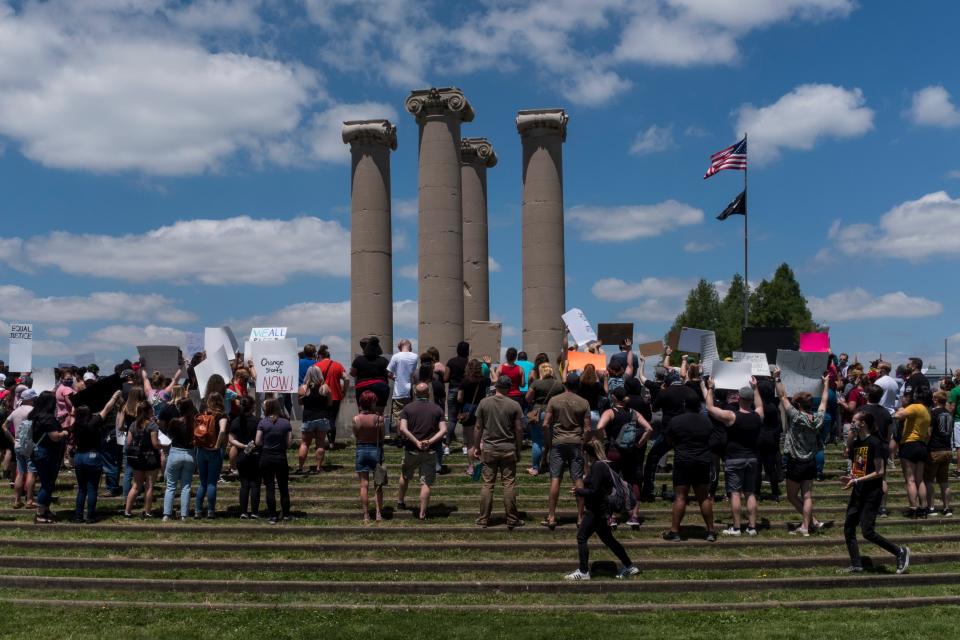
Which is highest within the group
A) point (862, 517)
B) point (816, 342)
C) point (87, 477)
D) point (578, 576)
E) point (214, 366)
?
point (816, 342)

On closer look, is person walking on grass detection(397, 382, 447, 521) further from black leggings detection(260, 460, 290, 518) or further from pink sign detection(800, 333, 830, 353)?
pink sign detection(800, 333, 830, 353)

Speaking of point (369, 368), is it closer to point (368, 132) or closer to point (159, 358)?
point (159, 358)

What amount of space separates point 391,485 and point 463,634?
7.70 metres

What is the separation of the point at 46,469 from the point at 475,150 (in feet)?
75.9

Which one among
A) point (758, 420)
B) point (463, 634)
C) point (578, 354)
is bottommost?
point (463, 634)

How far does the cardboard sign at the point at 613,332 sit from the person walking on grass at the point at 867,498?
11.0 m

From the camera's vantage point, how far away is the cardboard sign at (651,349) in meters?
20.6

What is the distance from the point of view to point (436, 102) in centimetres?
2850

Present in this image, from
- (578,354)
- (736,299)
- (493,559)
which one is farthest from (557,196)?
(736,299)

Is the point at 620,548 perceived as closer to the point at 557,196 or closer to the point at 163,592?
the point at 163,592

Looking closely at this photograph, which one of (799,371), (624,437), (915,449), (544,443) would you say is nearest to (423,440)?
(544,443)

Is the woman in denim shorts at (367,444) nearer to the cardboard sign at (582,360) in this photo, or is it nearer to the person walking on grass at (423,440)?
the person walking on grass at (423,440)

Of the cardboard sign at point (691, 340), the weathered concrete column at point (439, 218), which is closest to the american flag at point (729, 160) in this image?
the weathered concrete column at point (439, 218)

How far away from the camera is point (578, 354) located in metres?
19.3
